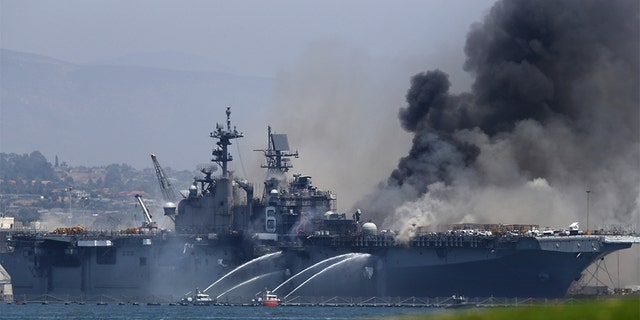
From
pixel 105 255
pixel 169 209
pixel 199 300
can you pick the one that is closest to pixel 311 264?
pixel 199 300

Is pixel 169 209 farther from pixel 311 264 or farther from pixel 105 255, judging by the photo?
pixel 311 264

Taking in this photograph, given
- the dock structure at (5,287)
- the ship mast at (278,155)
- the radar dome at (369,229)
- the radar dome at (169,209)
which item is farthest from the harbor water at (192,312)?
the ship mast at (278,155)

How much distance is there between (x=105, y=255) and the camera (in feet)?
331

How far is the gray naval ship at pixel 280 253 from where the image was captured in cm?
8506

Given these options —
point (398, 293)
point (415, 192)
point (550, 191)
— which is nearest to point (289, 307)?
point (398, 293)

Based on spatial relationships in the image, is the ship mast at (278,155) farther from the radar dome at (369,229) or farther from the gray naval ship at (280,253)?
the radar dome at (369,229)

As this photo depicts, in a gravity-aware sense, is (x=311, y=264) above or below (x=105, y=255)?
below

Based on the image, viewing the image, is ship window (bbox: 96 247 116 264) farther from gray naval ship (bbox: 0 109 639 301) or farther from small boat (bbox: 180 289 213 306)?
small boat (bbox: 180 289 213 306)

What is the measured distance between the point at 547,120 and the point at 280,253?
25447 mm

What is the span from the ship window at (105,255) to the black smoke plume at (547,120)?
19803mm

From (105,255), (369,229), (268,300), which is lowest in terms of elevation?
(268,300)

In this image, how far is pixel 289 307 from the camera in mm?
88500

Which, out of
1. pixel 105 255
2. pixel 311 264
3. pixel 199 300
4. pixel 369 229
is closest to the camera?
pixel 369 229

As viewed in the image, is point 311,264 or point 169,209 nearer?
point 311,264
